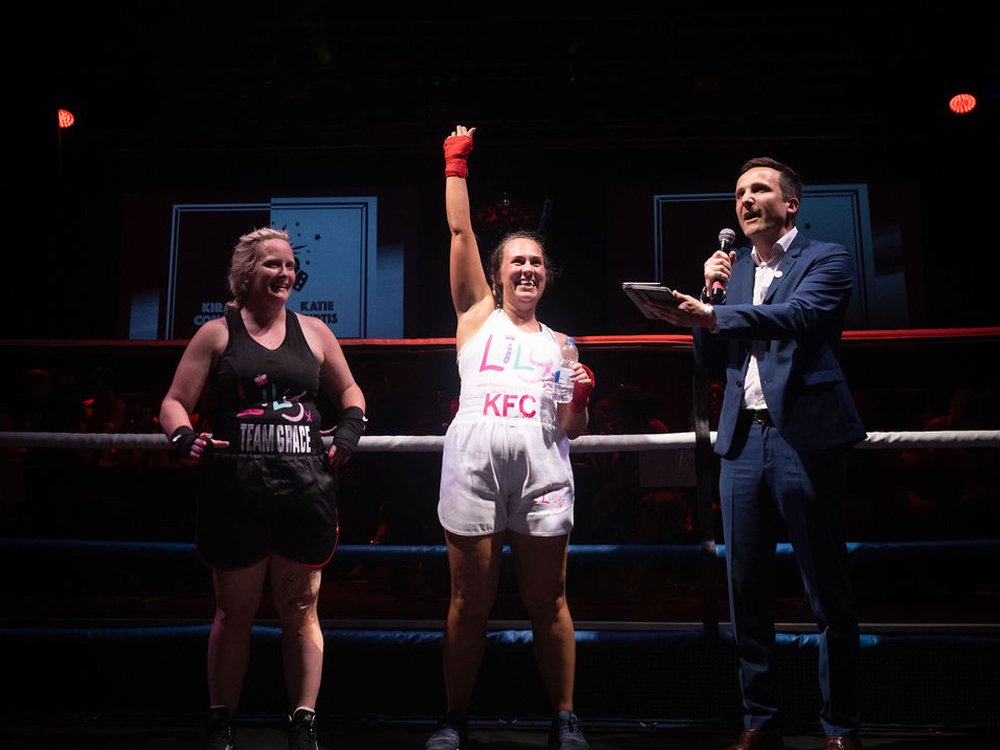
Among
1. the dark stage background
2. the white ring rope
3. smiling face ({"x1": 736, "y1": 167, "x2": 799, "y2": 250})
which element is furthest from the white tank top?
the dark stage background

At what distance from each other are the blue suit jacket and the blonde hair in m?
1.22

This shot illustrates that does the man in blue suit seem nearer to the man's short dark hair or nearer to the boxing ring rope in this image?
the man's short dark hair

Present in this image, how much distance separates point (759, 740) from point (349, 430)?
133cm

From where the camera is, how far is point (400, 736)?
2199 millimetres

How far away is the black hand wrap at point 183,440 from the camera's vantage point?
1.81 metres

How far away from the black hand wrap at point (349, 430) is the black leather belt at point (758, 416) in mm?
1035

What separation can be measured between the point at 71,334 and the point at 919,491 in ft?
25.7

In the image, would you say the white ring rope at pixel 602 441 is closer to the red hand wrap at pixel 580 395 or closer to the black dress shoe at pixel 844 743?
the red hand wrap at pixel 580 395

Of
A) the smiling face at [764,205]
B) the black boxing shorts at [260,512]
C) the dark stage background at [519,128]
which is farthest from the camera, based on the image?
the dark stage background at [519,128]

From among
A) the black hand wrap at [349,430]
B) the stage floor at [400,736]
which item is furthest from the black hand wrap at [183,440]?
the stage floor at [400,736]

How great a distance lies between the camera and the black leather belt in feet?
6.44

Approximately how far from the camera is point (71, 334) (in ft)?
25.7

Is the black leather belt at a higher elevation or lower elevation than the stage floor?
higher

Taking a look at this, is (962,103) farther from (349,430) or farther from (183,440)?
(183,440)
